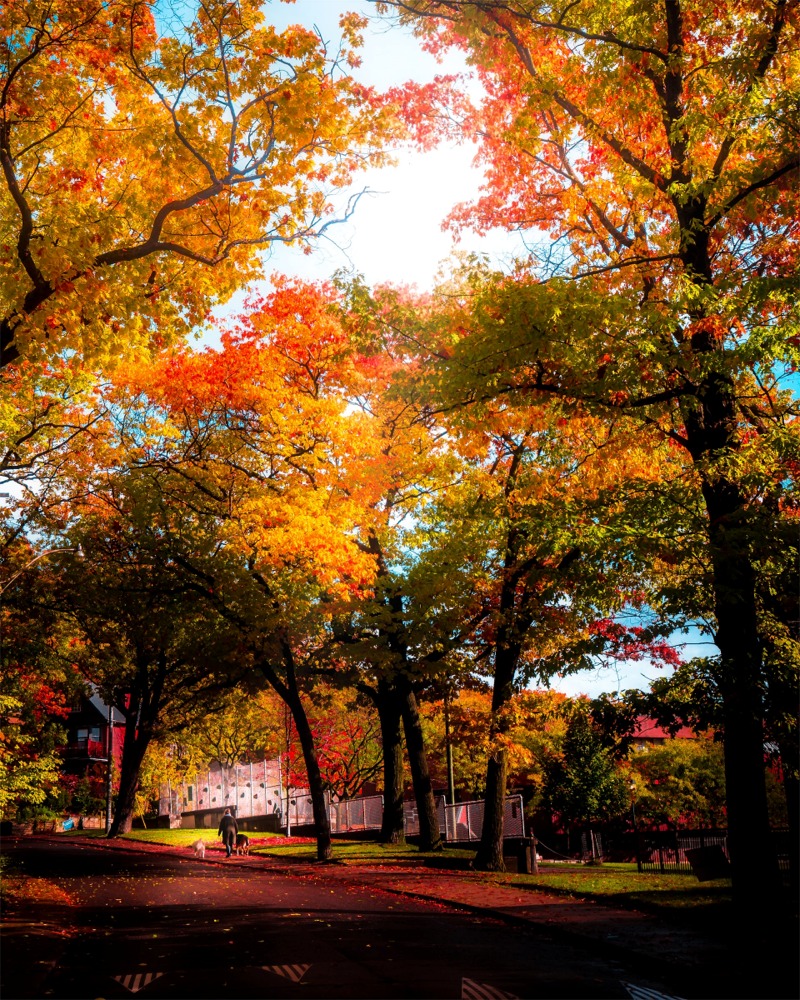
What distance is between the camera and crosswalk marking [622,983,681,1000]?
25.3 feet

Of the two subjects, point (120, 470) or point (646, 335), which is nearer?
point (646, 335)

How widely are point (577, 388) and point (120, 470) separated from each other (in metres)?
16.7

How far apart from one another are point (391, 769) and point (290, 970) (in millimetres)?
20061

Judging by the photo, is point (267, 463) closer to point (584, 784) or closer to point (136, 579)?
point (136, 579)

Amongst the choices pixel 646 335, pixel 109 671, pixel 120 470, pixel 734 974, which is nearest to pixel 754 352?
pixel 646 335

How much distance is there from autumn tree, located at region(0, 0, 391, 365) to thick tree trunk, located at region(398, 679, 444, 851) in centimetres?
1617

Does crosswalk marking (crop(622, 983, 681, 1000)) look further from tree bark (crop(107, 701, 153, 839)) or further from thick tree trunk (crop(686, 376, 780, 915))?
tree bark (crop(107, 701, 153, 839))

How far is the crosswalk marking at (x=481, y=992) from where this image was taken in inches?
300

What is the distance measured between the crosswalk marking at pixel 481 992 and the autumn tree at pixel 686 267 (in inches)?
176

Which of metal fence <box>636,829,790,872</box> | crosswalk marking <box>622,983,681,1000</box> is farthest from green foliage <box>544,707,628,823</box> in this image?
crosswalk marking <box>622,983,681,1000</box>

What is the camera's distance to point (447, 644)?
73.6 ft

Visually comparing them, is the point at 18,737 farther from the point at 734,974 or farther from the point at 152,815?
the point at 152,815

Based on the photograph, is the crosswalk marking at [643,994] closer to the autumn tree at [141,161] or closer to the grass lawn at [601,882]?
the grass lawn at [601,882]

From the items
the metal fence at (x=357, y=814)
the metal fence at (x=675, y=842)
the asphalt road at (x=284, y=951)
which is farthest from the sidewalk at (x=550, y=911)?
the metal fence at (x=357, y=814)
